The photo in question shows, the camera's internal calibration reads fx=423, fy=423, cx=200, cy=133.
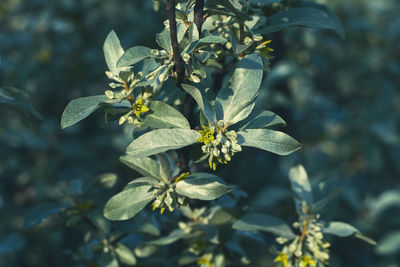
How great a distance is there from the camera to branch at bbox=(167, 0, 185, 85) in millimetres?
1070

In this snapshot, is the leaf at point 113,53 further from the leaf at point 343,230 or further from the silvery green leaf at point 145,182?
the leaf at point 343,230

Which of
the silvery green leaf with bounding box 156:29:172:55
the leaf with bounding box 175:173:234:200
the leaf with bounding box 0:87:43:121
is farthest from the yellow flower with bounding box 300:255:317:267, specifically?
the leaf with bounding box 0:87:43:121

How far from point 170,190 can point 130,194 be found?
14cm

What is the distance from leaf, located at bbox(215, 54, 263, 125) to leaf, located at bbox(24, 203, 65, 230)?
834 millimetres

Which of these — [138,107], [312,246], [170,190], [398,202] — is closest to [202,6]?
[138,107]

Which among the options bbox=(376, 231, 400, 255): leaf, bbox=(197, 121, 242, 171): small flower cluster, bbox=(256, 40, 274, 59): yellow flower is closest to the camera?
bbox=(197, 121, 242, 171): small flower cluster

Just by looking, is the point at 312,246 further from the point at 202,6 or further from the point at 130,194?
the point at 202,6

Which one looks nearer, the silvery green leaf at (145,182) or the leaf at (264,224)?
the silvery green leaf at (145,182)

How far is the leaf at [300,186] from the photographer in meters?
1.69

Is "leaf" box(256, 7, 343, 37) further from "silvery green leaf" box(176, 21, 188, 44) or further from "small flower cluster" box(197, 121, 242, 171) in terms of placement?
"small flower cluster" box(197, 121, 242, 171)

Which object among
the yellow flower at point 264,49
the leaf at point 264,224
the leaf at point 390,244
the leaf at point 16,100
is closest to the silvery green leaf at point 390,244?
the leaf at point 390,244

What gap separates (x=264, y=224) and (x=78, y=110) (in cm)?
79

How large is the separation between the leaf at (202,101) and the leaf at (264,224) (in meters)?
0.49

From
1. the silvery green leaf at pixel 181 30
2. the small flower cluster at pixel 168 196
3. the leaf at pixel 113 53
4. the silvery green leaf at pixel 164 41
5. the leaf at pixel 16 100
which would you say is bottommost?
A: the small flower cluster at pixel 168 196
